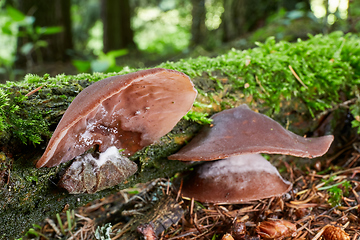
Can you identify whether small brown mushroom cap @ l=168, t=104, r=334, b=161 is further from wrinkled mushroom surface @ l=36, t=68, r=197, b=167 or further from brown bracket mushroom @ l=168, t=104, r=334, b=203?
wrinkled mushroom surface @ l=36, t=68, r=197, b=167

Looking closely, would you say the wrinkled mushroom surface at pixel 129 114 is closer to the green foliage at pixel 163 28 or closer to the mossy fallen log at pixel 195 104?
the mossy fallen log at pixel 195 104

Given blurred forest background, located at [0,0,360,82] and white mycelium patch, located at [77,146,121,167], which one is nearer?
white mycelium patch, located at [77,146,121,167]

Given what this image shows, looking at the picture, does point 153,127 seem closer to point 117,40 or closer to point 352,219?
point 352,219

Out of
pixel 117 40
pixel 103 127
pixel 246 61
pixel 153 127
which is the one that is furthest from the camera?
pixel 117 40

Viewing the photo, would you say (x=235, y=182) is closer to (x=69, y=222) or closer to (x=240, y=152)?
(x=240, y=152)

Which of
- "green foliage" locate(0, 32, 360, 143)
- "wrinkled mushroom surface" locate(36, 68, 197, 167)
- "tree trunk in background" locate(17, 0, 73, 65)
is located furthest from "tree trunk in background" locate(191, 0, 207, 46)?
"wrinkled mushroom surface" locate(36, 68, 197, 167)

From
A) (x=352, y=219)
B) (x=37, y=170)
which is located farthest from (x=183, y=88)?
(x=352, y=219)
